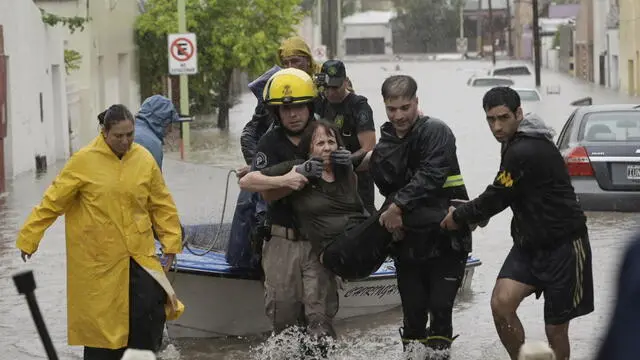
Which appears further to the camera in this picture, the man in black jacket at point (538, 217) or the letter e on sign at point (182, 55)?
the letter e on sign at point (182, 55)

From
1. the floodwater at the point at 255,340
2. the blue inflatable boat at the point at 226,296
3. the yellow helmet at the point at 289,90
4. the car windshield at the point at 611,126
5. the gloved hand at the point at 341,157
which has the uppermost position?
the yellow helmet at the point at 289,90

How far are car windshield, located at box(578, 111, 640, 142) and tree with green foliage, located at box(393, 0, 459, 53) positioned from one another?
128172mm

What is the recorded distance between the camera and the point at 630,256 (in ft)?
8.83

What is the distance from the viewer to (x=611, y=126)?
1567cm

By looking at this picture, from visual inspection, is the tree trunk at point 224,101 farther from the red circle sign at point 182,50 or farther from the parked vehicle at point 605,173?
the parked vehicle at point 605,173

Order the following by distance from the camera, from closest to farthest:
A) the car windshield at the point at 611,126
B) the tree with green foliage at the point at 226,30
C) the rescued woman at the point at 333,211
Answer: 1. the rescued woman at the point at 333,211
2. the car windshield at the point at 611,126
3. the tree with green foliage at the point at 226,30

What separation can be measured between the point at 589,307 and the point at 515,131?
3.07 feet

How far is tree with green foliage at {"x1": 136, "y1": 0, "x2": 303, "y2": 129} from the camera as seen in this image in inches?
1415

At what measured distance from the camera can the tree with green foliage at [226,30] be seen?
35.9 meters

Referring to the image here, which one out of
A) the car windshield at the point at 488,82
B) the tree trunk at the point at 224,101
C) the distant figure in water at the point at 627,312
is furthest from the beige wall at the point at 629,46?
the distant figure in water at the point at 627,312

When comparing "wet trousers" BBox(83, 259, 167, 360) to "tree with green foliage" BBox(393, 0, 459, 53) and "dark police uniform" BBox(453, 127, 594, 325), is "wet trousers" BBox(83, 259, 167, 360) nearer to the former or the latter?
"dark police uniform" BBox(453, 127, 594, 325)

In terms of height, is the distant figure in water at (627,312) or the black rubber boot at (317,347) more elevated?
the distant figure in water at (627,312)

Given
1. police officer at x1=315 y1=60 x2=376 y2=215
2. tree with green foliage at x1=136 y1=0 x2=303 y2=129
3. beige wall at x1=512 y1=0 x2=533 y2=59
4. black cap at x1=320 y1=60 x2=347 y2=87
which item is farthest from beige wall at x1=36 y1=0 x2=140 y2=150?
beige wall at x1=512 y1=0 x2=533 y2=59

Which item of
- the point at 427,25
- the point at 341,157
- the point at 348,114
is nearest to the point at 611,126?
the point at 348,114
